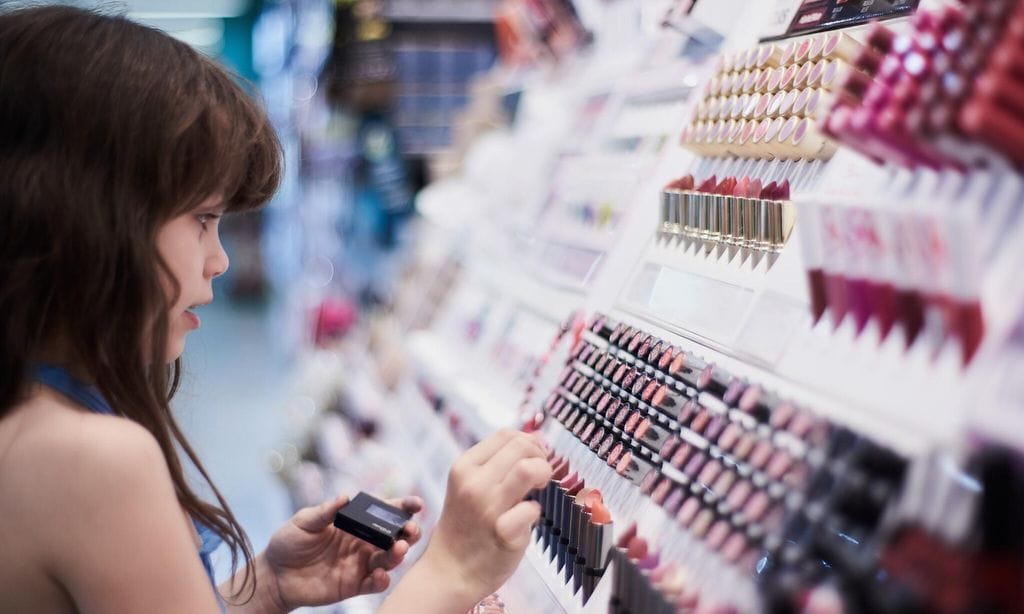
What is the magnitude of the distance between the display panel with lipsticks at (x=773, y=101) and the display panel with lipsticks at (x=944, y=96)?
0.57 feet

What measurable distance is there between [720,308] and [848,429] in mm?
389

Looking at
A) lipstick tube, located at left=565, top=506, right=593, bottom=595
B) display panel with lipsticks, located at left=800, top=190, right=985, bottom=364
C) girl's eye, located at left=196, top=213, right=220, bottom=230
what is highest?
display panel with lipsticks, located at left=800, top=190, right=985, bottom=364

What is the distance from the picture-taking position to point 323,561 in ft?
4.33

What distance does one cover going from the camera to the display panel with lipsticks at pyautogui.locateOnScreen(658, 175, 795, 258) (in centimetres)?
112

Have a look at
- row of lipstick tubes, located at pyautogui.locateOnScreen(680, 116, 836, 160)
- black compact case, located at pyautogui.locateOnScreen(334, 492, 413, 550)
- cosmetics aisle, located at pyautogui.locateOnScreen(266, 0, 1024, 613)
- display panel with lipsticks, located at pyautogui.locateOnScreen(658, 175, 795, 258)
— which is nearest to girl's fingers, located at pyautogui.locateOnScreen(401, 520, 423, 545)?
black compact case, located at pyautogui.locateOnScreen(334, 492, 413, 550)

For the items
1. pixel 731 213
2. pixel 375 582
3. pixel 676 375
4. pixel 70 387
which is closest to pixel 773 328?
pixel 676 375

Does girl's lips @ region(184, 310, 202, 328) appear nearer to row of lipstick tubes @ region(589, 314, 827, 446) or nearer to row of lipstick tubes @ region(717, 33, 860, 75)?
row of lipstick tubes @ region(589, 314, 827, 446)

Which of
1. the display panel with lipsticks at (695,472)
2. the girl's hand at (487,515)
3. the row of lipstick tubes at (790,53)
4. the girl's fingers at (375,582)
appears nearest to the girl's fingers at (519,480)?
the girl's hand at (487,515)

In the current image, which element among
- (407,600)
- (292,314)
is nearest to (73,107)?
(407,600)

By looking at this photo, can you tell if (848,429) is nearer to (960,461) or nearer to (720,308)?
(960,461)

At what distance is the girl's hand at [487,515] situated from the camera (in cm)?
97

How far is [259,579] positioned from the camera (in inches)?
52.9

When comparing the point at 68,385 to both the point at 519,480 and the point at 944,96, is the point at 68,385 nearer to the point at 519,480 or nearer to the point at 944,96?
the point at 519,480

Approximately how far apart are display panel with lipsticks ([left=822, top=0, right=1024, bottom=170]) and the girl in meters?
0.46
